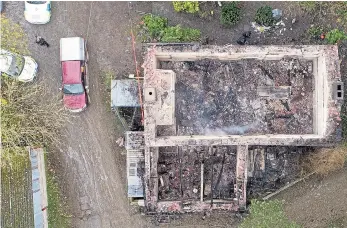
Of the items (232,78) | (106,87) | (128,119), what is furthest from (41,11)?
(232,78)

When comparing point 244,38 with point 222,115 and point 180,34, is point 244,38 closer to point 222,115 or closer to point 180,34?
point 180,34

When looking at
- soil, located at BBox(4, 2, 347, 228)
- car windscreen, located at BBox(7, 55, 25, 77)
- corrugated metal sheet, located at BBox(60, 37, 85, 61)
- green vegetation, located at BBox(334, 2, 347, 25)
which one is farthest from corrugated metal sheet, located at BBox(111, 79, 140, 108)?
green vegetation, located at BBox(334, 2, 347, 25)

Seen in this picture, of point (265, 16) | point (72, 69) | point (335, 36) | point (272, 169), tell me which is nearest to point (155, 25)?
point (72, 69)

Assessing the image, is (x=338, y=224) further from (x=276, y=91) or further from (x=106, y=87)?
(x=106, y=87)

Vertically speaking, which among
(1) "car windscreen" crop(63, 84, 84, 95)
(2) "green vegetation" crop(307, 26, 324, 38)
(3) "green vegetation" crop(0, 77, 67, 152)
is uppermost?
(2) "green vegetation" crop(307, 26, 324, 38)

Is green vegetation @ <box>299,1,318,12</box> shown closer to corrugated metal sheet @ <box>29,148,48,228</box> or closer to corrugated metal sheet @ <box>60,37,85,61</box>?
corrugated metal sheet @ <box>60,37,85,61</box>

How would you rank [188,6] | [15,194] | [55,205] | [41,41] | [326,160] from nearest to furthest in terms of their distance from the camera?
[326,160]
[15,194]
[188,6]
[41,41]
[55,205]

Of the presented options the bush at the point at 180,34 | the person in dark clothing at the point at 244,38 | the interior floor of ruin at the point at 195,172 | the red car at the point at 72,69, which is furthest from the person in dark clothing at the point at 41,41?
the person in dark clothing at the point at 244,38
